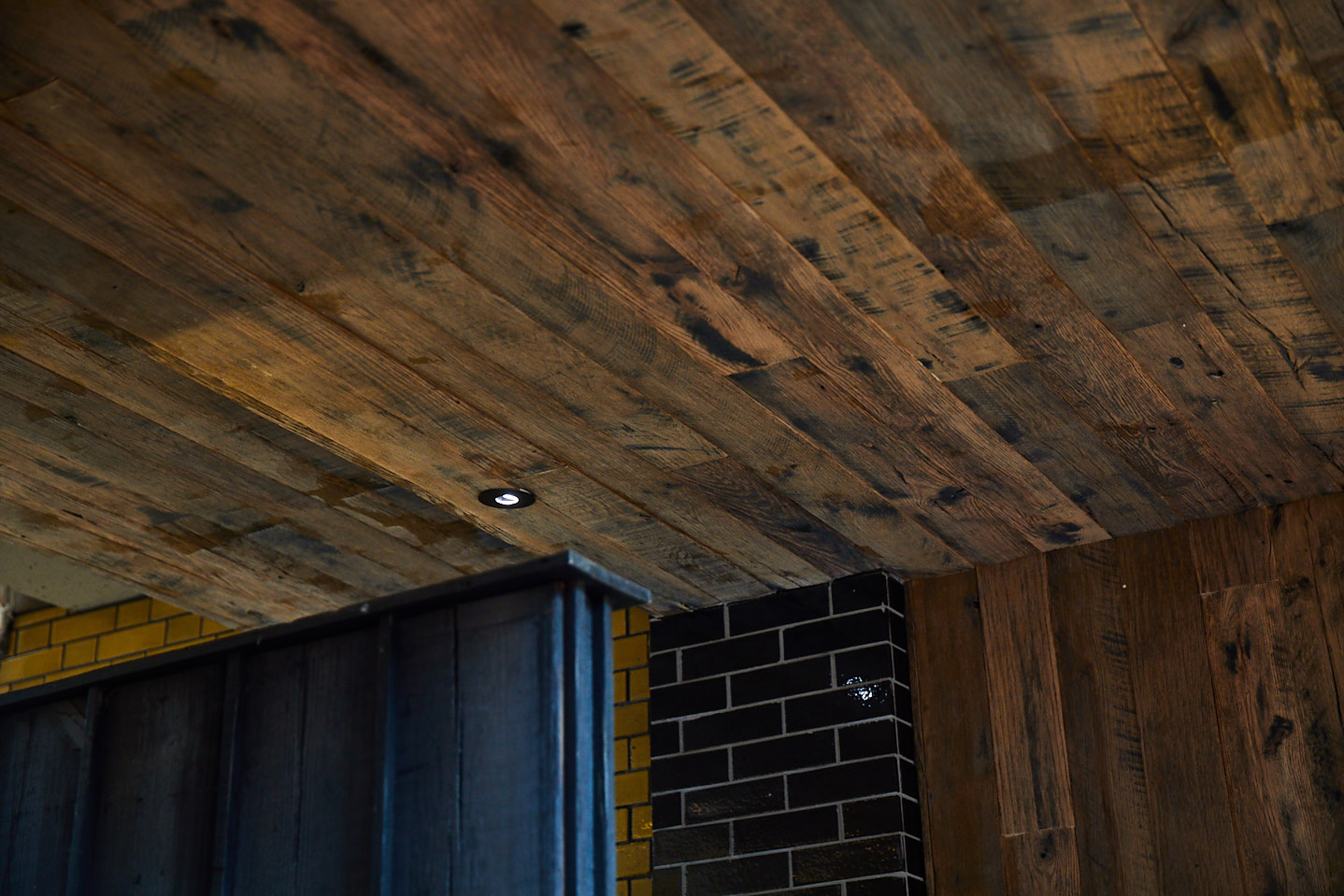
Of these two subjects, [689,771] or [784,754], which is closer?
[784,754]

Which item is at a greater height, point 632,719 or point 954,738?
point 632,719

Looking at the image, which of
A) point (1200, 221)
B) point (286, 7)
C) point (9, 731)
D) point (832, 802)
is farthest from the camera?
point (832, 802)

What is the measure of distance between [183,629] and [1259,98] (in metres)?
4.40

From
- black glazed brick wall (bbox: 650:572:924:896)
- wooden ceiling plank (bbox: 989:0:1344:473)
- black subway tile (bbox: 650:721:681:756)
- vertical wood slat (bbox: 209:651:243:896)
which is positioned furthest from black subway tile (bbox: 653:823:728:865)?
vertical wood slat (bbox: 209:651:243:896)

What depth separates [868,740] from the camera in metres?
4.20

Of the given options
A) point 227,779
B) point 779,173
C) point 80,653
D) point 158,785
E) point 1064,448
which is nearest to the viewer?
point 227,779

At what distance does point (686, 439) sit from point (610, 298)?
70 cm

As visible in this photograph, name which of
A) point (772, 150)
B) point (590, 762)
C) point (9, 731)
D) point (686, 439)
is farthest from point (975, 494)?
point (9, 731)

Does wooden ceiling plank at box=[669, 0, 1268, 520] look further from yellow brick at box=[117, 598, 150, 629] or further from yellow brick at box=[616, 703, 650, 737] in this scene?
yellow brick at box=[117, 598, 150, 629]

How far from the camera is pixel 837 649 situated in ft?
14.3

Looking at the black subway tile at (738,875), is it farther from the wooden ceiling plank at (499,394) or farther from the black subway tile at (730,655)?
the wooden ceiling plank at (499,394)

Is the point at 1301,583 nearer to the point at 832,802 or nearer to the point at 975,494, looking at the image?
the point at 975,494

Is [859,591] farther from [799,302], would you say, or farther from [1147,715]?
[799,302]

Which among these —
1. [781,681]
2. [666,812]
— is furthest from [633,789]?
[781,681]
